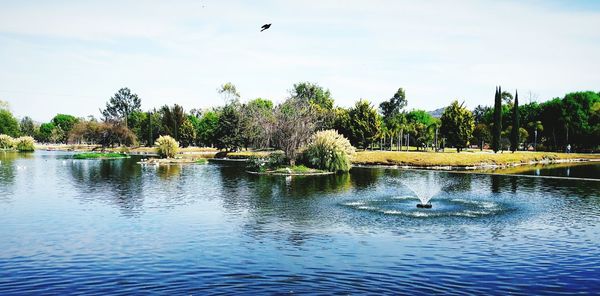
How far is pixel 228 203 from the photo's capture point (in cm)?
3934

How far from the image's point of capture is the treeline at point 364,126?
3177 inches

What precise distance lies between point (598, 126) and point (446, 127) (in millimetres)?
41374

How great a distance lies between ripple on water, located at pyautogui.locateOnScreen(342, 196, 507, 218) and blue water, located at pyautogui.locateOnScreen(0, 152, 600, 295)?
0.14 metres

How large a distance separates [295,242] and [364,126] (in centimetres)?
8137

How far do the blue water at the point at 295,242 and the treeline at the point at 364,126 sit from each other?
34723mm

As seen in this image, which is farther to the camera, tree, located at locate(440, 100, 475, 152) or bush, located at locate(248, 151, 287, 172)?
tree, located at locate(440, 100, 475, 152)

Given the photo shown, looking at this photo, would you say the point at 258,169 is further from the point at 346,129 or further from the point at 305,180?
the point at 346,129

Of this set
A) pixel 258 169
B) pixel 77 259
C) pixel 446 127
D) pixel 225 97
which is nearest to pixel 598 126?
pixel 446 127

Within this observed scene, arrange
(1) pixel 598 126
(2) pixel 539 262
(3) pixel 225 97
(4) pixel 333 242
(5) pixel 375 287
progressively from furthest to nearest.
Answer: (3) pixel 225 97 → (1) pixel 598 126 → (4) pixel 333 242 → (2) pixel 539 262 → (5) pixel 375 287

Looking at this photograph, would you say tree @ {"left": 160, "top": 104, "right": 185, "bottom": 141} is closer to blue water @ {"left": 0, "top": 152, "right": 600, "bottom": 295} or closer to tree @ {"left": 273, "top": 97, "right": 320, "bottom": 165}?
tree @ {"left": 273, "top": 97, "right": 320, "bottom": 165}

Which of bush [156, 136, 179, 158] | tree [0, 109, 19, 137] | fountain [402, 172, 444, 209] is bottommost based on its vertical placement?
fountain [402, 172, 444, 209]

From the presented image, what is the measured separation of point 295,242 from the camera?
25.5m

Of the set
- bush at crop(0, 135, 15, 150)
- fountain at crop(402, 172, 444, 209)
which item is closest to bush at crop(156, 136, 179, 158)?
fountain at crop(402, 172, 444, 209)

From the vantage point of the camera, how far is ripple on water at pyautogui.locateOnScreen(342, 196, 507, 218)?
34219 millimetres
